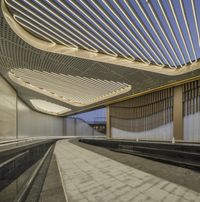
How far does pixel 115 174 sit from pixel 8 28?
5.45m

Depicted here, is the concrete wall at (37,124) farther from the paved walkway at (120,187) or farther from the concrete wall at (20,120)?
the paved walkway at (120,187)

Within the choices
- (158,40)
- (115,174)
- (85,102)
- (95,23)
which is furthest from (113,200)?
(85,102)

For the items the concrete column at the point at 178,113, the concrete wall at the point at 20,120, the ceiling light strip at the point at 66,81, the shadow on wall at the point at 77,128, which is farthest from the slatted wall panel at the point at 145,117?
the shadow on wall at the point at 77,128

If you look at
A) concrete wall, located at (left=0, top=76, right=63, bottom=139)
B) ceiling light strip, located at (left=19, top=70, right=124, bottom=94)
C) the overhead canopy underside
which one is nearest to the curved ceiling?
the overhead canopy underside

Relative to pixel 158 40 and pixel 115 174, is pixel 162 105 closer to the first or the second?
pixel 158 40

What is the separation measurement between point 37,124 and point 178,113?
2082cm

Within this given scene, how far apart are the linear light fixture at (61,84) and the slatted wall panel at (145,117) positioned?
2426 mm

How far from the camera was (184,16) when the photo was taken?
18.7ft

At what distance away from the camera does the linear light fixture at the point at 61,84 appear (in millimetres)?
11955

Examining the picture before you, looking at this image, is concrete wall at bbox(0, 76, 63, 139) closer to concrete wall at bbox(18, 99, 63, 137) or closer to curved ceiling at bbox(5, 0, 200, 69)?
concrete wall at bbox(18, 99, 63, 137)

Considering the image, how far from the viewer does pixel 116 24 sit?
623 centimetres

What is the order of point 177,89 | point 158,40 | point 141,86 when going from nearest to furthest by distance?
point 158,40, point 177,89, point 141,86

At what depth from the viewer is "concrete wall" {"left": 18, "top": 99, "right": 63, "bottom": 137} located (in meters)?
19.9

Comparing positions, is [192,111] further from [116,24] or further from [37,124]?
[37,124]
